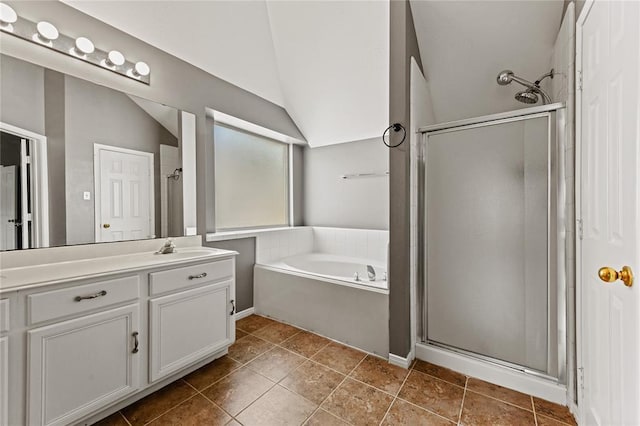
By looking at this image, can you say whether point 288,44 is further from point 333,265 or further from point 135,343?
point 135,343

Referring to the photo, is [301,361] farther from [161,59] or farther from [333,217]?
[161,59]

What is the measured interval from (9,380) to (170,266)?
0.75 meters

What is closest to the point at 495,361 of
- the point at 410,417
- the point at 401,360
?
the point at 401,360

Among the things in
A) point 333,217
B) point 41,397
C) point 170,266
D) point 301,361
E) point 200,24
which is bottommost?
point 301,361

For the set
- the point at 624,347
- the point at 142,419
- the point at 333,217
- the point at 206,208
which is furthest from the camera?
the point at 333,217

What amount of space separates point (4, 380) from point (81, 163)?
117 centimetres

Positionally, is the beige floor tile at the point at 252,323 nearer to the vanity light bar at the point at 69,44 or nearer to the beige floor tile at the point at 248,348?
the beige floor tile at the point at 248,348

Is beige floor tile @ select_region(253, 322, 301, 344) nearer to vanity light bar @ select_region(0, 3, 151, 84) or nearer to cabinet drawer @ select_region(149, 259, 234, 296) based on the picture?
cabinet drawer @ select_region(149, 259, 234, 296)

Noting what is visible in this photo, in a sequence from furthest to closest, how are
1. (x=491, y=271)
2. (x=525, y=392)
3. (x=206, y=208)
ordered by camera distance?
(x=206, y=208)
(x=491, y=271)
(x=525, y=392)

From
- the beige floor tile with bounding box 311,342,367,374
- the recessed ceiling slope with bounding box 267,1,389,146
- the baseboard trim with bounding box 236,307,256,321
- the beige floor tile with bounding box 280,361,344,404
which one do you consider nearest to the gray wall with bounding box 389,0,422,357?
the beige floor tile with bounding box 311,342,367,374

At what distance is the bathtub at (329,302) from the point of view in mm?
2047

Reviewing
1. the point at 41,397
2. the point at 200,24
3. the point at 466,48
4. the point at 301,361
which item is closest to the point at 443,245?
the point at 301,361

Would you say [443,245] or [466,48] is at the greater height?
[466,48]

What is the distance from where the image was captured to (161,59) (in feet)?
6.90
